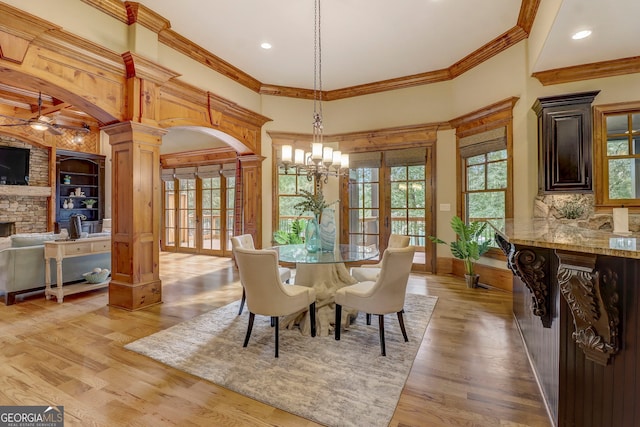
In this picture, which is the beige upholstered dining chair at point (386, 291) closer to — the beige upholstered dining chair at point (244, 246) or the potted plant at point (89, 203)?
the beige upholstered dining chair at point (244, 246)

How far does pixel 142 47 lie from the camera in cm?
349

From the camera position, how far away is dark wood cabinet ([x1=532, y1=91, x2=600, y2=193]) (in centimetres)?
343

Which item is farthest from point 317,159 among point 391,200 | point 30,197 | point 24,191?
point 30,197

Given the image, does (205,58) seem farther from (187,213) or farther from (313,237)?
(187,213)

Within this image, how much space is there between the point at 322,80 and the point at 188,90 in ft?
7.95

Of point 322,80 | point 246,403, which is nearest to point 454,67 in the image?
point 322,80

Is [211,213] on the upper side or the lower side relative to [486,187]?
lower

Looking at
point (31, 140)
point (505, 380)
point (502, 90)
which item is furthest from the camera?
point (31, 140)

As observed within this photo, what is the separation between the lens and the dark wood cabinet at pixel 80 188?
7.59 metres

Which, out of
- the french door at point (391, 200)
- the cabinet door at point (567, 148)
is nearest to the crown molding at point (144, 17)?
the french door at point (391, 200)

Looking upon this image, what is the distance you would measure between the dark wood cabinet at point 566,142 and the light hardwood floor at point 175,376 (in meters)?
1.66

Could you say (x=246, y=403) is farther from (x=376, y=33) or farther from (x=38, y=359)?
(x=376, y=33)

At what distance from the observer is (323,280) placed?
126 inches

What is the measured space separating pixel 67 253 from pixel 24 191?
187 inches
